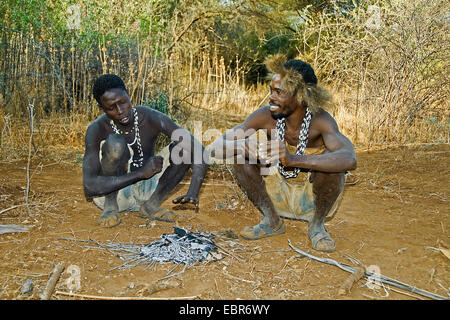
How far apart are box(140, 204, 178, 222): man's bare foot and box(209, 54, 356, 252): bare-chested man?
0.62 meters

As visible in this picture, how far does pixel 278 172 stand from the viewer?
9.84ft

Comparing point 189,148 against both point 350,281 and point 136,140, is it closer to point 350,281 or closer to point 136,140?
point 136,140

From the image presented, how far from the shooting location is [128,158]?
3191mm

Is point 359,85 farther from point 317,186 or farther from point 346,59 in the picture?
point 317,186

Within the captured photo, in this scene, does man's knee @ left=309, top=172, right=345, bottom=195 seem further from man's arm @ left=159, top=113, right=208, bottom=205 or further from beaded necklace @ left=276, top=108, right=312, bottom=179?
man's arm @ left=159, top=113, right=208, bottom=205

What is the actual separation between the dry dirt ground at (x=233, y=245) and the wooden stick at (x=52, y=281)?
0.03 m

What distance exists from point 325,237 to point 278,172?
1.86 feet

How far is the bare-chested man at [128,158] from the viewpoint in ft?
9.51

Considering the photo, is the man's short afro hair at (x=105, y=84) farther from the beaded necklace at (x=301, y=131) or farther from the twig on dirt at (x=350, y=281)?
the twig on dirt at (x=350, y=281)

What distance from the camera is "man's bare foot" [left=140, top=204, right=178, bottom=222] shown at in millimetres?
3195

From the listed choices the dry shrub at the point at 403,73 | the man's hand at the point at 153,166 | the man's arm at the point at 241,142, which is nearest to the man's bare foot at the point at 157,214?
the man's hand at the point at 153,166

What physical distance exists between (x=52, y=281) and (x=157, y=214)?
1.18 metres

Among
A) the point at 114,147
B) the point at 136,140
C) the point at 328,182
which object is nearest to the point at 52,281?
the point at 114,147
